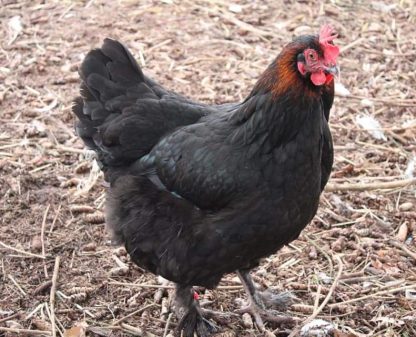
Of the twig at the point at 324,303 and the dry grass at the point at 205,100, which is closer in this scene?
the twig at the point at 324,303

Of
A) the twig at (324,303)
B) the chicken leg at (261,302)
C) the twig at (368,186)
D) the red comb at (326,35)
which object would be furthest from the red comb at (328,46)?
the twig at (368,186)

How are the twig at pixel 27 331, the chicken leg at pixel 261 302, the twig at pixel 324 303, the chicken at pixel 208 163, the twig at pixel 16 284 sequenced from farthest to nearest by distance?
the twig at pixel 16 284 → the chicken leg at pixel 261 302 → the twig at pixel 324 303 → the twig at pixel 27 331 → the chicken at pixel 208 163

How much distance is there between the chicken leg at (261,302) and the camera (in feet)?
14.1

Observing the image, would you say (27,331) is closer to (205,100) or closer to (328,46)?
(328,46)

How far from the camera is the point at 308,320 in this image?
14.0ft

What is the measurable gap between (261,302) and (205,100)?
7.73 feet

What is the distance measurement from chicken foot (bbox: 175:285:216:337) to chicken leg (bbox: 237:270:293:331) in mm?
306

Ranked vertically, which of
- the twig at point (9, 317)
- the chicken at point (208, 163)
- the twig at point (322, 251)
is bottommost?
the twig at point (322, 251)

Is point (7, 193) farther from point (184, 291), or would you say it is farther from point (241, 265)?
point (241, 265)

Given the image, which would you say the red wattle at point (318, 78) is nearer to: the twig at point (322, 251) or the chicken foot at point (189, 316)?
the chicken foot at point (189, 316)

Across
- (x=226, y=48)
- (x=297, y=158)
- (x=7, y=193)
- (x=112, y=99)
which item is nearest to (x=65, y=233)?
(x=7, y=193)

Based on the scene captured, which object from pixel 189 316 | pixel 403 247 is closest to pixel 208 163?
pixel 189 316

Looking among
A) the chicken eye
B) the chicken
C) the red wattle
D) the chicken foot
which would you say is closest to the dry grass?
the chicken foot

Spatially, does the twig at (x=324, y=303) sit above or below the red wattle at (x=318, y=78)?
below
